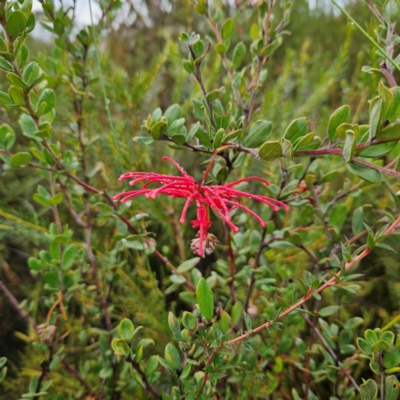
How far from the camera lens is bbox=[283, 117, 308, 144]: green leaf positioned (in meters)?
0.35

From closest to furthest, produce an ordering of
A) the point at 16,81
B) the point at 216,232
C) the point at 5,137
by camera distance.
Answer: the point at 16,81
the point at 5,137
the point at 216,232

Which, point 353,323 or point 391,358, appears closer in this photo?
point 391,358

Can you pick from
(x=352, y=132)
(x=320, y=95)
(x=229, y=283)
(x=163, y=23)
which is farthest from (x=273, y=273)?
(x=163, y=23)

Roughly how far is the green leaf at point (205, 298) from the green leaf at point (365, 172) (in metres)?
0.16

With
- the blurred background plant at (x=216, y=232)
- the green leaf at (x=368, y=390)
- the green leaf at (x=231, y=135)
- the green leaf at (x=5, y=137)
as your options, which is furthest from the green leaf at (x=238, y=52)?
the green leaf at (x=368, y=390)

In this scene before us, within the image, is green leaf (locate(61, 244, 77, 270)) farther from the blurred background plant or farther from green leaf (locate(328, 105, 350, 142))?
green leaf (locate(328, 105, 350, 142))

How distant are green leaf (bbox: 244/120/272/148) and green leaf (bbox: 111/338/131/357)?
0.24 m

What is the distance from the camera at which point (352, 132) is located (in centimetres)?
29

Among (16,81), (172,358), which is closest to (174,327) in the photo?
(172,358)

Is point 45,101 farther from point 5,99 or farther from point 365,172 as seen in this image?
point 365,172

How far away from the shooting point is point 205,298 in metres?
0.35

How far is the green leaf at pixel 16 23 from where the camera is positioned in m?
0.35

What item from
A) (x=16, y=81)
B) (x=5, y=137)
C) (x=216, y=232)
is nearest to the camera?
(x=16, y=81)

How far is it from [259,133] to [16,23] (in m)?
0.25
